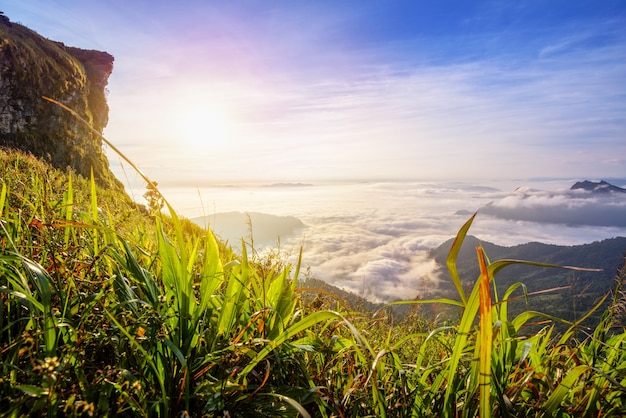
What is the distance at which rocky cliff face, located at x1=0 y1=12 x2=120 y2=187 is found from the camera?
3966 centimetres

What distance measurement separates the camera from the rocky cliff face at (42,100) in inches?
1561

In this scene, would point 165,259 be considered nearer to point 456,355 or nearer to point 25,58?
point 456,355

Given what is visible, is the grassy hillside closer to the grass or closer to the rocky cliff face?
the grass

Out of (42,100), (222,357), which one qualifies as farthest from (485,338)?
(42,100)

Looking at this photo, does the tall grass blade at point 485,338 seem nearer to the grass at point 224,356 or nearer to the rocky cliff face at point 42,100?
the grass at point 224,356

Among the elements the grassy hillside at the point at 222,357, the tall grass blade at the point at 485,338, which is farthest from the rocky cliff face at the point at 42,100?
the tall grass blade at the point at 485,338

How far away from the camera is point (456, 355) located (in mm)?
1642

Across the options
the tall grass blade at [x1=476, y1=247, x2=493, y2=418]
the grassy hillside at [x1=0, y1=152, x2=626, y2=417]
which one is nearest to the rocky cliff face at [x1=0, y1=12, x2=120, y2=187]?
the grassy hillside at [x1=0, y1=152, x2=626, y2=417]

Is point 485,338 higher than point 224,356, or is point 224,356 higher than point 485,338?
point 485,338

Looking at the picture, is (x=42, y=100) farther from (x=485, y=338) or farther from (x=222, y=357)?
(x=485, y=338)

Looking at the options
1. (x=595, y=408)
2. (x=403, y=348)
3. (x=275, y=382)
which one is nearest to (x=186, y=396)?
(x=275, y=382)

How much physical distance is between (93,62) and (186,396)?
229 feet

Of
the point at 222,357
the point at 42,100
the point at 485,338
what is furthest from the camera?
the point at 42,100

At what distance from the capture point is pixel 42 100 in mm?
41250
